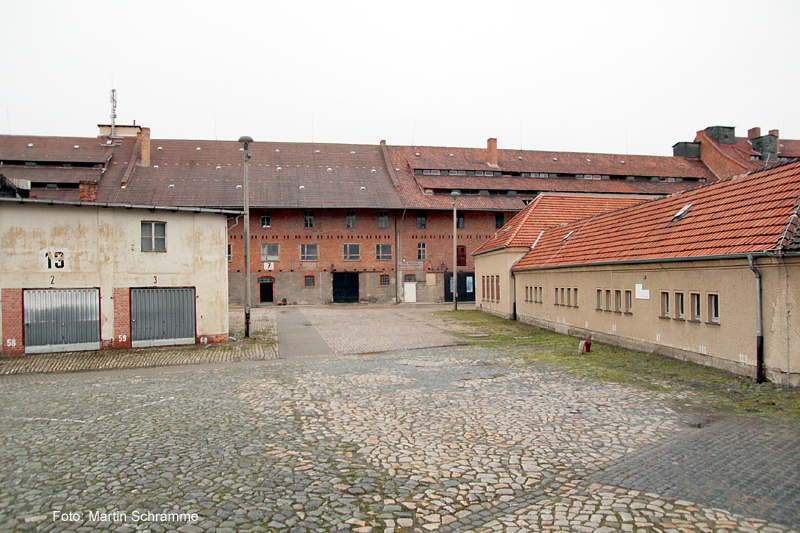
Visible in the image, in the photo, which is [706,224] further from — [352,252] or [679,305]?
[352,252]

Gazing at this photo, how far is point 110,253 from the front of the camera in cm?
1800

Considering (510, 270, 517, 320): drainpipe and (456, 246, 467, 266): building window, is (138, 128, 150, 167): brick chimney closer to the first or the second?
(456, 246, 467, 266): building window

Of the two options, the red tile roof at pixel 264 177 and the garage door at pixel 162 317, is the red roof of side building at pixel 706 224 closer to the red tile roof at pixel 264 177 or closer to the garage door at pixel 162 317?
the garage door at pixel 162 317

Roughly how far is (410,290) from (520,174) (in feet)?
54.4

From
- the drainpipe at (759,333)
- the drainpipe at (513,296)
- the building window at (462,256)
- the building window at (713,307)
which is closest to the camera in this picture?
the drainpipe at (759,333)

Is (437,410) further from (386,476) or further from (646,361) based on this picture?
(646,361)

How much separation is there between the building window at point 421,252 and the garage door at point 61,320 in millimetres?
32879

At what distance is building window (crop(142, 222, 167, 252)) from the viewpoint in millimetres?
18547

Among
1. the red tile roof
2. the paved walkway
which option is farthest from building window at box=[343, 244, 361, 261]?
the paved walkway

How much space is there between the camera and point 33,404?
10.7 meters

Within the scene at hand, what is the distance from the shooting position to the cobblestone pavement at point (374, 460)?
5438mm

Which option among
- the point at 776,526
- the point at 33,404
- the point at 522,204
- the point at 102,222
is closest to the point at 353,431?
the point at 776,526

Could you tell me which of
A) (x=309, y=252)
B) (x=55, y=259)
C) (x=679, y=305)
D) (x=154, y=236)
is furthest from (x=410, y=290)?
(x=679, y=305)

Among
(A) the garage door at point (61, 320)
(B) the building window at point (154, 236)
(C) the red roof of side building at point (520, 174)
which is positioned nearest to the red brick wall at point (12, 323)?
(A) the garage door at point (61, 320)
